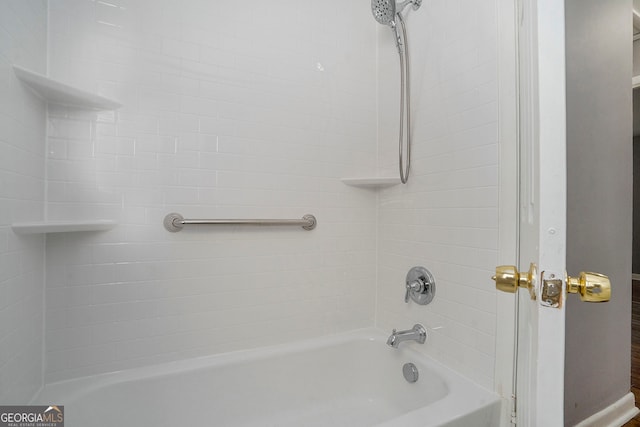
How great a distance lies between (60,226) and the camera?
938mm

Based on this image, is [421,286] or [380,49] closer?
[421,286]

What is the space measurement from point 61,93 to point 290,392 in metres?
1.48

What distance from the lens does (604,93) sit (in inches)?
26.4

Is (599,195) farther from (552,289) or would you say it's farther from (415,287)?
(415,287)

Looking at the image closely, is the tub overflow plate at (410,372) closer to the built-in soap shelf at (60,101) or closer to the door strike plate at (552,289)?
the door strike plate at (552,289)

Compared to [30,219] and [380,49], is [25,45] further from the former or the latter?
[380,49]

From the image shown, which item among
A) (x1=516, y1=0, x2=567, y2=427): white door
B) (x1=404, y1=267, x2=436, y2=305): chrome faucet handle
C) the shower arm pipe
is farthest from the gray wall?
the shower arm pipe

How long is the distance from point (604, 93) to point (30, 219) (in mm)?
1660

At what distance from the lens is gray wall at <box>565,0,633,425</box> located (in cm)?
63

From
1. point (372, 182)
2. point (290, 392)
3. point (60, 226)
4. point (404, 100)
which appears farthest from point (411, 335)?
point (60, 226)

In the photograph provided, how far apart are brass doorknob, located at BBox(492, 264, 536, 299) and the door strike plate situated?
4 cm

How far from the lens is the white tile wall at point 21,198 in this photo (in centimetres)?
81

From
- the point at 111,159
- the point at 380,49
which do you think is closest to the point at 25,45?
the point at 111,159

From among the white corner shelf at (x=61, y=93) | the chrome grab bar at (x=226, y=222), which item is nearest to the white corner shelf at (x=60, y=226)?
the chrome grab bar at (x=226, y=222)
